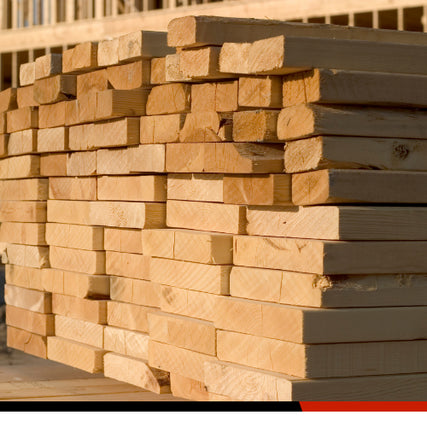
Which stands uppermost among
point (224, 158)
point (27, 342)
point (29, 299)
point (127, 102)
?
point (127, 102)

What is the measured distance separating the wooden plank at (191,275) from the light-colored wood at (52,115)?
1075 mm

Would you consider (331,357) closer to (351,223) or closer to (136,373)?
(351,223)

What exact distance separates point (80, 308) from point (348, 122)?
1920 mm

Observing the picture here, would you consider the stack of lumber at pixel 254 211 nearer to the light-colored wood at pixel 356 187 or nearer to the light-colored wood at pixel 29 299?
the light-colored wood at pixel 356 187

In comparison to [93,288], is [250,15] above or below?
above

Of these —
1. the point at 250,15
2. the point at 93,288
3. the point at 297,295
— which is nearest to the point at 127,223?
the point at 93,288

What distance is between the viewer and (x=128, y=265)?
5.00 metres

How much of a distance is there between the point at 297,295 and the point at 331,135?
0.58 metres

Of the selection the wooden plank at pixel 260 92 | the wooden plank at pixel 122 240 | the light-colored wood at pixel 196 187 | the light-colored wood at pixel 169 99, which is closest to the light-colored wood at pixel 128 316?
the wooden plank at pixel 122 240

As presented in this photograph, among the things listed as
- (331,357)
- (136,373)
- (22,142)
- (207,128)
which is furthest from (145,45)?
(331,357)

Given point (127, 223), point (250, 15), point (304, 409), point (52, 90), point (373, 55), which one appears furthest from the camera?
point (250, 15)

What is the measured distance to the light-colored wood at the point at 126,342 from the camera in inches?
189

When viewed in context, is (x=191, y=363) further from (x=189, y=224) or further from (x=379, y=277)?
(x=379, y=277)

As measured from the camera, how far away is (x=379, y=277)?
155 inches
